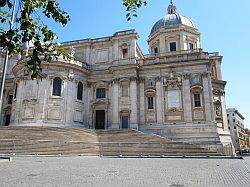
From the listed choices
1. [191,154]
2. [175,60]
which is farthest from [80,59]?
[191,154]

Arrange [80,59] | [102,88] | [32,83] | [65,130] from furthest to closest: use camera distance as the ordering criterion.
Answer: [80,59] → [102,88] → [32,83] → [65,130]

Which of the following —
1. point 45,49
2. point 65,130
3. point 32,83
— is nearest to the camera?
point 45,49

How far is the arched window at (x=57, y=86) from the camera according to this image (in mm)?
31516

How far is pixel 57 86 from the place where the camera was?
3178 cm

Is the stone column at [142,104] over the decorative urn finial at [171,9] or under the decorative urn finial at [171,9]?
under

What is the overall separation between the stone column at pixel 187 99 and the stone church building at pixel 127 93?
121 mm

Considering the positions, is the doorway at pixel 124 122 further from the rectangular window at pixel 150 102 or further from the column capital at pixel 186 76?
the column capital at pixel 186 76

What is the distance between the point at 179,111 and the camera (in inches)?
1193

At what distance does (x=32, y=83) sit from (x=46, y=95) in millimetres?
2727

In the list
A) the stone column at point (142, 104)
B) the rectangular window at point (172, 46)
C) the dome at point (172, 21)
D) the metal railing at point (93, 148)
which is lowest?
the metal railing at point (93, 148)

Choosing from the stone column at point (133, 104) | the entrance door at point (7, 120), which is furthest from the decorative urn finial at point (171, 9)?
the entrance door at point (7, 120)

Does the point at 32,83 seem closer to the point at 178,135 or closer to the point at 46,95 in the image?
the point at 46,95

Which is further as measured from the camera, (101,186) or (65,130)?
(65,130)

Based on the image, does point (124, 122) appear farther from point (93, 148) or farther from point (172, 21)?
point (172, 21)
